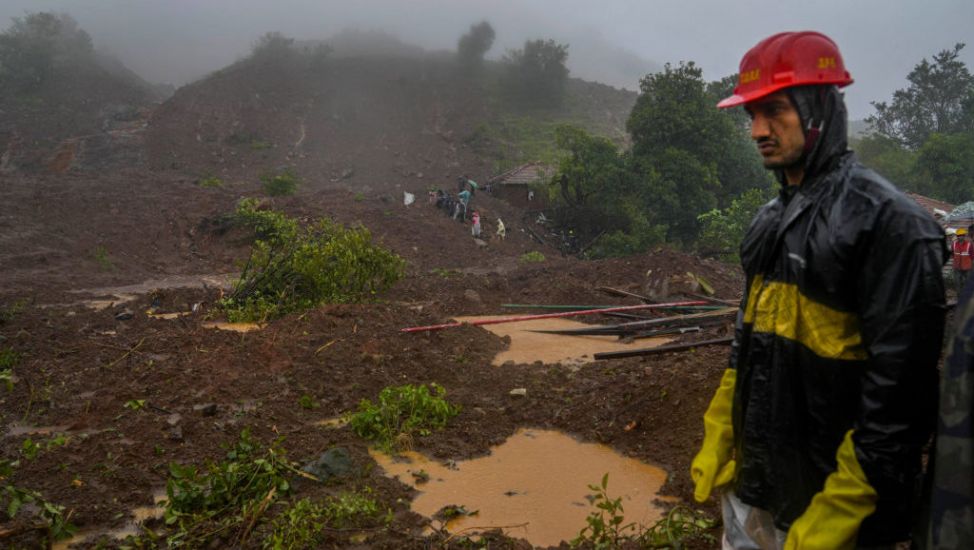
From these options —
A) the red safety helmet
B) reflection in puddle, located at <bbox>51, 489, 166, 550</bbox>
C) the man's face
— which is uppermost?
the red safety helmet

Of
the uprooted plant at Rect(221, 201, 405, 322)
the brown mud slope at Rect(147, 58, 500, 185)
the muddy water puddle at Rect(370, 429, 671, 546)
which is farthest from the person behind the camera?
the brown mud slope at Rect(147, 58, 500, 185)

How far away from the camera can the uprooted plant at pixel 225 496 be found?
3578 millimetres

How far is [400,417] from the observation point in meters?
5.65

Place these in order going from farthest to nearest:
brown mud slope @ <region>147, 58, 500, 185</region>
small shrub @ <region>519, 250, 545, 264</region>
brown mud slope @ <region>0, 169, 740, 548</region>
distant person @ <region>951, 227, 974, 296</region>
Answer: brown mud slope @ <region>147, 58, 500, 185</region>
small shrub @ <region>519, 250, 545, 264</region>
distant person @ <region>951, 227, 974, 296</region>
brown mud slope @ <region>0, 169, 740, 548</region>

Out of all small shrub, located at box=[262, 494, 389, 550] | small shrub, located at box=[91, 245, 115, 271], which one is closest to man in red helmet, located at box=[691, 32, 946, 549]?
small shrub, located at box=[262, 494, 389, 550]

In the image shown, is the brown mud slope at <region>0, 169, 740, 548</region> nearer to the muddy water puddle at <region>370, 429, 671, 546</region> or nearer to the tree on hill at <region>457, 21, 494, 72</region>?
the muddy water puddle at <region>370, 429, 671, 546</region>

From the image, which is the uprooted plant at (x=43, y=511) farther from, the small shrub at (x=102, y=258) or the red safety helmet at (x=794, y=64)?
the small shrub at (x=102, y=258)

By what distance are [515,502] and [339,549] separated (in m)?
1.37

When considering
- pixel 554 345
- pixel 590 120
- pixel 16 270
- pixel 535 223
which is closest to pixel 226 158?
pixel 535 223

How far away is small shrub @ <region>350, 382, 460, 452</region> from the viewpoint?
534 cm

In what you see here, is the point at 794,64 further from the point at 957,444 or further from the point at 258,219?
the point at 258,219

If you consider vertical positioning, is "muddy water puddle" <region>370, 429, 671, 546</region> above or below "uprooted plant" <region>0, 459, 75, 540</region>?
below

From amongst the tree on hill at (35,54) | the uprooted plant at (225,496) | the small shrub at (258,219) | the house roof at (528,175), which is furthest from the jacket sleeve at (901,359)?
the tree on hill at (35,54)

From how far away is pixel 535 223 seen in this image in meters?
27.2
